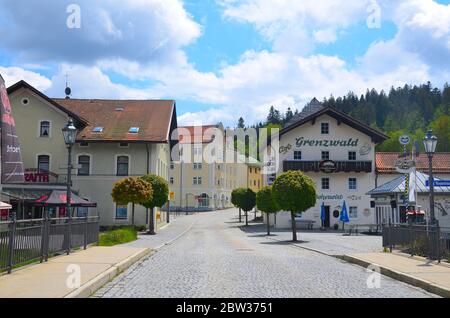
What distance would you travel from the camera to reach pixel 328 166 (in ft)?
166

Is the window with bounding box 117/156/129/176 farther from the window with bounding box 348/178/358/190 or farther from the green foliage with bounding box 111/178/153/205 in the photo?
the window with bounding box 348/178/358/190

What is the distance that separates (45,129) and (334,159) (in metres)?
26.3

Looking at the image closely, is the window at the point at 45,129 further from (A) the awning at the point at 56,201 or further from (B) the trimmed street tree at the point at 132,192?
(B) the trimmed street tree at the point at 132,192

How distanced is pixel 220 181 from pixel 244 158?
19.5 m

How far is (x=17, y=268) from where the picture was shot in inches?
479

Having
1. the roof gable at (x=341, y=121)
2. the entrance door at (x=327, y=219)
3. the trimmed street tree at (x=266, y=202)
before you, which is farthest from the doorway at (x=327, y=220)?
the trimmed street tree at (x=266, y=202)

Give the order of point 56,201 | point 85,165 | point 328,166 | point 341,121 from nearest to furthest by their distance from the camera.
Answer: point 56,201 → point 85,165 → point 328,166 → point 341,121

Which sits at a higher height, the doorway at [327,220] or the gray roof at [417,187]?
the gray roof at [417,187]

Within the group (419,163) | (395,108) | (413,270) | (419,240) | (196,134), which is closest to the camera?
(413,270)

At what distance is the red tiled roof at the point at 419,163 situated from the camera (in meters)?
52.7

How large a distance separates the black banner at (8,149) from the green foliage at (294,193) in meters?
17.1

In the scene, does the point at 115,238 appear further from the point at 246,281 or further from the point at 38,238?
the point at 246,281

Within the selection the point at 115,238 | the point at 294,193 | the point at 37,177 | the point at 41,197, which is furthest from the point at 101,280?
the point at 37,177

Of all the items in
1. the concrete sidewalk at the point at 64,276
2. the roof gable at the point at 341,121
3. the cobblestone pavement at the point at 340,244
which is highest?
the roof gable at the point at 341,121
